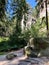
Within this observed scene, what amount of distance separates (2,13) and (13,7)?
536 cm

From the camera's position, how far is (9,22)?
93.7 ft

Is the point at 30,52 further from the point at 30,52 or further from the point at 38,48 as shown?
the point at 38,48

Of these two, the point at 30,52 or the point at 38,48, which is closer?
the point at 30,52

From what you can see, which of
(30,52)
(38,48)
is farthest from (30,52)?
(38,48)

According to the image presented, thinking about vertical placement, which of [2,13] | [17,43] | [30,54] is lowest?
[17,43]

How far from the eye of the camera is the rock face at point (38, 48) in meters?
9.26

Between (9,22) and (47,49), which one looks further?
(9,22)

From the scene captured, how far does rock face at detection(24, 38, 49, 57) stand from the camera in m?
9.26

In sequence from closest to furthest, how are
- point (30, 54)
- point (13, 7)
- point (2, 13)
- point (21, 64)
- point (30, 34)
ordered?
1. point (21, 64)
2. point (30, 54)
3. point (30, 34)
4. point (2, 13)
5. point (13, 7)

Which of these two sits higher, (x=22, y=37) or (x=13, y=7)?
(x=13, y=7)

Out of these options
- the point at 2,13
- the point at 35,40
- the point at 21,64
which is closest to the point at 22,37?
the point at 2,13

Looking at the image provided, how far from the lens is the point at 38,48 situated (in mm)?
9570

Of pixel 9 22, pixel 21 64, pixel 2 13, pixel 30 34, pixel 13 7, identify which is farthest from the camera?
pixel 9 22

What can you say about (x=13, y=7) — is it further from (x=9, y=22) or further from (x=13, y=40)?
(x=13, y=40)
